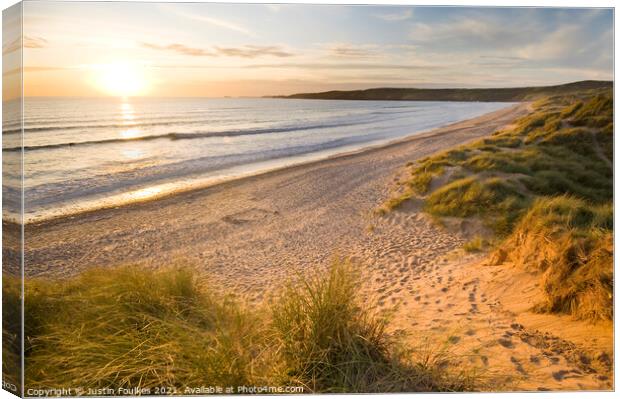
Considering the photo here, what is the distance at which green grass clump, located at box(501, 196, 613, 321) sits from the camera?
319 centimetres

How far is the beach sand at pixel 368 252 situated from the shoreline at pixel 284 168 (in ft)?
0.09

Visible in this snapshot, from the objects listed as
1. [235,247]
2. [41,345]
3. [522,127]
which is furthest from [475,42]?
[41,345]

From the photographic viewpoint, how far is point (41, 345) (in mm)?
3045

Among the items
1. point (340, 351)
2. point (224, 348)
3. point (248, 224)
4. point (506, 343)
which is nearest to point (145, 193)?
point (248, 224)

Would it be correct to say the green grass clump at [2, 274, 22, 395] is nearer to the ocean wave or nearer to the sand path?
the ocean wave

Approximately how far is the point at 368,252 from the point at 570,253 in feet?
4.55

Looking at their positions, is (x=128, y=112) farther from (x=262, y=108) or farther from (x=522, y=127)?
(x=522, y=127)

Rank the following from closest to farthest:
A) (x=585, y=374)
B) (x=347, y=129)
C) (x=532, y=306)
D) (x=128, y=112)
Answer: (x=585, y=374) → (x=532, y=306) → (x=128, y=112) → (x=347, y=129)

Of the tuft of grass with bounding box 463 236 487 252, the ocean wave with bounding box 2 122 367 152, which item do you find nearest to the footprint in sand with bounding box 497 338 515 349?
the tuft of grass with bounding box 463 236 487 252

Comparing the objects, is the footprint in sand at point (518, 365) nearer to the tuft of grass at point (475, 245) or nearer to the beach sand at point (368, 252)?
the beach sand at point (368, 252)

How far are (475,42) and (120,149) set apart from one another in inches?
107

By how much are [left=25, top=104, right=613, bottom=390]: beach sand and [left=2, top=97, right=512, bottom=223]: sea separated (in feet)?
0.60

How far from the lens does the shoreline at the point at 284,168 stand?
3.69 metres

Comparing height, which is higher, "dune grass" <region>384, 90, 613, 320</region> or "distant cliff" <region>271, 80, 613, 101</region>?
"distant cliff" <region>271, 80, 613, 101</region>
